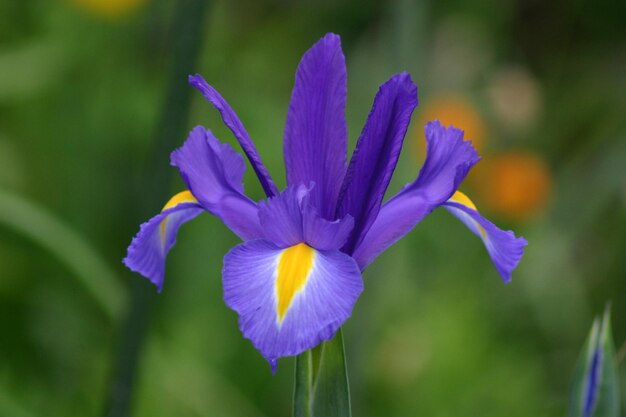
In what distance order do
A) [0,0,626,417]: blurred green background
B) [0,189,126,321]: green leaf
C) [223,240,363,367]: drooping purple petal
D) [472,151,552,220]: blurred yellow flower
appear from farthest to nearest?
[472,151,552,220]: blurred yellow flower, [0,0,626,417]: blurred green background, [0,189,126,321]: green leaf, [223,240,363,367]: drooping purple petal

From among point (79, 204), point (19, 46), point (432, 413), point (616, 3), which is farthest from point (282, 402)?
point (616, 3)

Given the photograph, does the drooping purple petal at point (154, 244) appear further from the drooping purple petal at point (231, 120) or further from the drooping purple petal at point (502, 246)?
the drooping purple petal at point (502, 246)

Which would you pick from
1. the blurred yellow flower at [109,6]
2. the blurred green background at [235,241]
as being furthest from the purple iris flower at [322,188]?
the blurred yellow flower at [109,6]

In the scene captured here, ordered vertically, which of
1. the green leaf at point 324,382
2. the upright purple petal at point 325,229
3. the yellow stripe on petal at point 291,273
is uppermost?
the upright purple petal at point 325,229

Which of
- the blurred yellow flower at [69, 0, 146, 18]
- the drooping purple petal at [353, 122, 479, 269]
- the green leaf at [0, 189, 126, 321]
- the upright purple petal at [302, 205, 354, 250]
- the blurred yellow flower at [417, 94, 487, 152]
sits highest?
the blurred yellow flower at [69, 0, 146, 18]

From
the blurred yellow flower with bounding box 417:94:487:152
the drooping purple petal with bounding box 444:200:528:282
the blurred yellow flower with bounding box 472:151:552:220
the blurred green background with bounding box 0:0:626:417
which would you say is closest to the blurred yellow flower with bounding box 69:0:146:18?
the blurred green background with bounding box 0:0:626:417

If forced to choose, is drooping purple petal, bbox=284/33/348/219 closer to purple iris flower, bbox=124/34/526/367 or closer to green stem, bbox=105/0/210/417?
purple iris flower, bbox=124/34/526/367

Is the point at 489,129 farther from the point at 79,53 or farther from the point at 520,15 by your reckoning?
the point at 79,53
